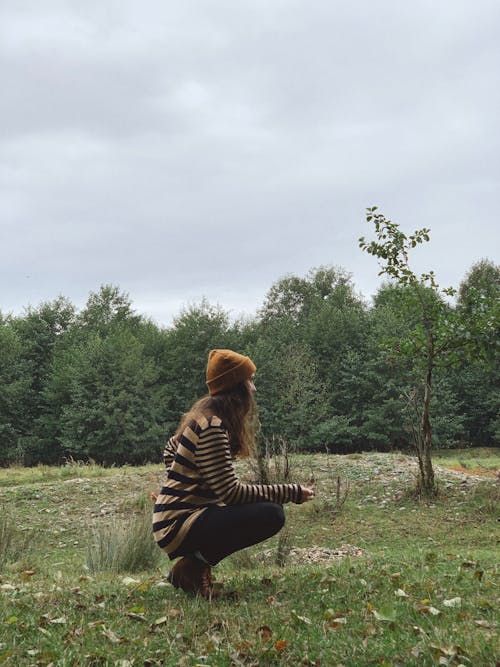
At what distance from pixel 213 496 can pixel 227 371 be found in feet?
2.59

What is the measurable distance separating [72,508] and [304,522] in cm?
476

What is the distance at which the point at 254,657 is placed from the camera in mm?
2922

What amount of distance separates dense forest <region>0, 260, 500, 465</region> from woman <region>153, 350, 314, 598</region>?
87.5 ft

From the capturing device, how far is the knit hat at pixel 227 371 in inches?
159

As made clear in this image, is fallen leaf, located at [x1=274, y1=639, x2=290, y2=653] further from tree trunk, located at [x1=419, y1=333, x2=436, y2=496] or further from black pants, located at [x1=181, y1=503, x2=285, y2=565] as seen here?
tree trunk, located at [x1=419, y1=333, x2=436, y2=496]

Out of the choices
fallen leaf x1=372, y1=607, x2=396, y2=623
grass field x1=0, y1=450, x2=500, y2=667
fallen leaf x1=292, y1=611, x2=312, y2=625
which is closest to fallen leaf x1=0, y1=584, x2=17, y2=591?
grass field x1=0, y1=450, x2=500, y2=667

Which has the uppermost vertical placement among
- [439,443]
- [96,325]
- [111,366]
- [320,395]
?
[96,325]

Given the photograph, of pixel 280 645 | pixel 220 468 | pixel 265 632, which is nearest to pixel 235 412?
pixel 220 468

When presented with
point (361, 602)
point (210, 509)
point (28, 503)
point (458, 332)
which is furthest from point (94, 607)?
point (28, 503)

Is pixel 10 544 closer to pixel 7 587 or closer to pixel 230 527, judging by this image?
pixel 7 587

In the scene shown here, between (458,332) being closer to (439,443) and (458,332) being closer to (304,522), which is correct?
(304,522)

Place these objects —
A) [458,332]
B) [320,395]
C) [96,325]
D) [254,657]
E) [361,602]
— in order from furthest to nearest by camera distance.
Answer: [96,325]
[320,395]
[458,332]
[361,602]
[254,657]

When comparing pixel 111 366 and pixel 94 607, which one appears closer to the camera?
pixel 94 607

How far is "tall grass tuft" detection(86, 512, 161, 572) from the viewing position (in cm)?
618
